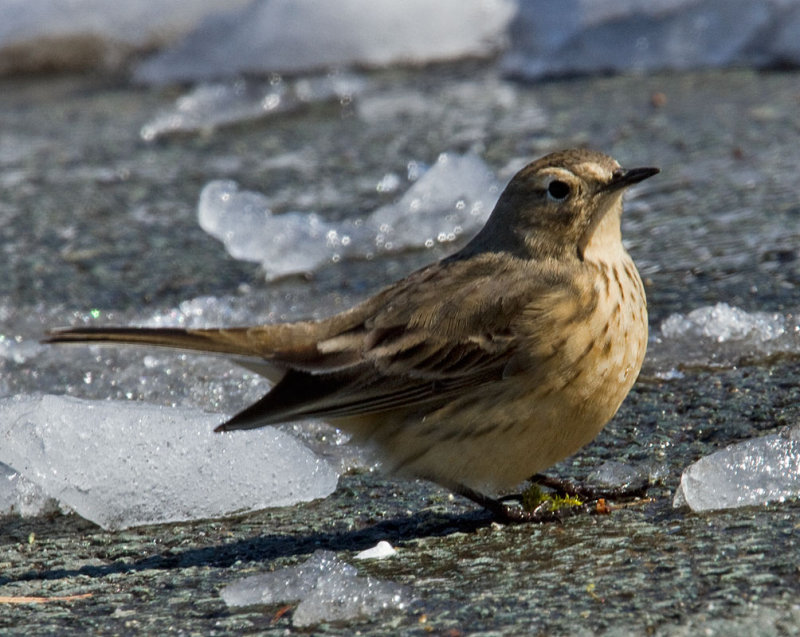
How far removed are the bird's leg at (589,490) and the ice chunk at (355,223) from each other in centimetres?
269

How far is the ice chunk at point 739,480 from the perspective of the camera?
353 centimetres

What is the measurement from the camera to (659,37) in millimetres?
9469

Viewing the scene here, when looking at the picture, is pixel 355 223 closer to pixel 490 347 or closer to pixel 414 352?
pixel 414 352

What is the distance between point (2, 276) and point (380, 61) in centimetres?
492

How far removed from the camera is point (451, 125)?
8602mm

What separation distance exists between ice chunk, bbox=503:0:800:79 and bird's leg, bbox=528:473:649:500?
231 inches

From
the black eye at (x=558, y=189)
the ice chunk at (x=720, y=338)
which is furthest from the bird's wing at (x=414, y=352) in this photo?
the ice chunk at (x=720, y=338)

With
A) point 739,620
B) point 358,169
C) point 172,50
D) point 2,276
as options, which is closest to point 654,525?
point 739,620

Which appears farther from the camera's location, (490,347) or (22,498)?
(22,498)

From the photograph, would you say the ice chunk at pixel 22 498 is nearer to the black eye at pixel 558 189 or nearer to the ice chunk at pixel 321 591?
the ice chunk at pixel 321 591

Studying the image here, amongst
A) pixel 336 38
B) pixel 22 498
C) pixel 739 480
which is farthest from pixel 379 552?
pixel 336 38

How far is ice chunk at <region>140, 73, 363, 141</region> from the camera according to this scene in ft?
29.9

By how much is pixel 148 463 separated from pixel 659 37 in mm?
6618

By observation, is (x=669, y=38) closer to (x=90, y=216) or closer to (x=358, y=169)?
(x=358, y=169)
